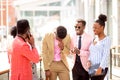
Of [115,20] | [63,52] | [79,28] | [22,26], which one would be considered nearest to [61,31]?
[79,28]

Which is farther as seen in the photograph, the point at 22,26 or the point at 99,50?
the point at 99,50

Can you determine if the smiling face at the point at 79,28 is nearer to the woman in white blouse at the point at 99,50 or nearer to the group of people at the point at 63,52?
the group of people at the point at 63,52

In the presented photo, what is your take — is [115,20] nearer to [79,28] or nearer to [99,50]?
[79,28]

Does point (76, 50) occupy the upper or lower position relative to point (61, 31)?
lower

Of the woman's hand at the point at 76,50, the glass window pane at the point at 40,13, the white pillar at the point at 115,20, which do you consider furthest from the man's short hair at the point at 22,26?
the glass window pane at the point at 40,13

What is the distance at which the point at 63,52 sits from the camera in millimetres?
5070

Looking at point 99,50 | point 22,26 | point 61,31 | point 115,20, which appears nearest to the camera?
point 22,26

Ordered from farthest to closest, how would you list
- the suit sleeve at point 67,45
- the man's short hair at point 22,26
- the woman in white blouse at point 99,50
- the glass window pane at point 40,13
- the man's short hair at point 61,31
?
the glass window pane at point 40,13
the suit sleeve at point 67,45
the man's short hair at point 61,31
the woman in white blouse at point 99,50
the man's short hair at point 22,26

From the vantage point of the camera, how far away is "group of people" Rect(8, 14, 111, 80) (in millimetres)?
4092

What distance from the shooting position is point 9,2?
2516 cm

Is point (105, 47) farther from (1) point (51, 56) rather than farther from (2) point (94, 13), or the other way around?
(2) point (94, 13)

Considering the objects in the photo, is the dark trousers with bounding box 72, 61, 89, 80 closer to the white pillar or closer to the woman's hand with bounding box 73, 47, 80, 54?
the woman's hand with bounding box 73, 47, 80, 54

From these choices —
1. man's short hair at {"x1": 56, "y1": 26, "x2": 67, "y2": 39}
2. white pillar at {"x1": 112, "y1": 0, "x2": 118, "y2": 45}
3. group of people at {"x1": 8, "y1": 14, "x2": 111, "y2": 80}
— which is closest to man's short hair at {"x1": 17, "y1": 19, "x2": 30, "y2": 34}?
group of people at {"x1": 8, "y1": 14, "x2": 111, "y2": 80}

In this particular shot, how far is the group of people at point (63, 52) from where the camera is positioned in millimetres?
4092
